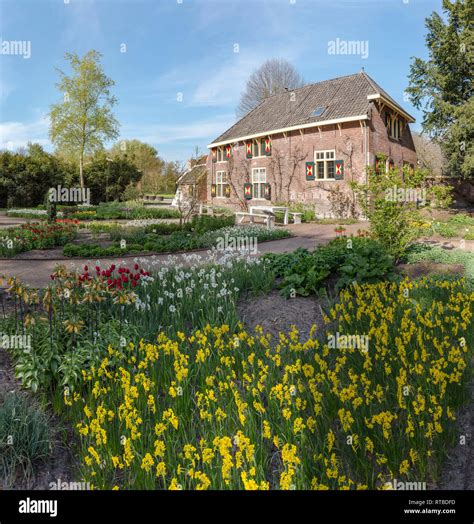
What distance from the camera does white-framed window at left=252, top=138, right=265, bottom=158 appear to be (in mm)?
25691

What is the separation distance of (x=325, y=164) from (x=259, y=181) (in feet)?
16.6

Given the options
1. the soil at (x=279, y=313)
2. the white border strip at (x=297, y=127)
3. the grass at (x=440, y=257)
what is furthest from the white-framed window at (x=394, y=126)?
the soil at (x=279, y=313)

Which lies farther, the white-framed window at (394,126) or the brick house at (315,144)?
the white-framed window at (394,126)

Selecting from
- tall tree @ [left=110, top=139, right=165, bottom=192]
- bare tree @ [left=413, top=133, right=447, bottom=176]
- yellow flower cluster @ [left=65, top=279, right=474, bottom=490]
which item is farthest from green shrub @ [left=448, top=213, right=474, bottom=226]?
tall tree @ [left=110, top=139, right=165, bottom=192]

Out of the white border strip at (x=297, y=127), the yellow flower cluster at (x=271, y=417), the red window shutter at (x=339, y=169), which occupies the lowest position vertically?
the yellow flower cluster at (x=271, y=417)

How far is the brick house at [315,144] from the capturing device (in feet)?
68.1

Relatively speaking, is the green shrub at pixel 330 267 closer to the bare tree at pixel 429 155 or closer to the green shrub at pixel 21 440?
the green shrub at pixel 21 440

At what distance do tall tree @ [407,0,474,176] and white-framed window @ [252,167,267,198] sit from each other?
8.87 meters

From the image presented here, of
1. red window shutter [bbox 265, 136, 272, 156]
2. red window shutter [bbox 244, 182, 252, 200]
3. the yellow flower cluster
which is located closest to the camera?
the yellow flower cluster

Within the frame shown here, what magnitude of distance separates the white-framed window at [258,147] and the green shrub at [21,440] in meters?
23.9

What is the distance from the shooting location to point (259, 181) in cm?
2583

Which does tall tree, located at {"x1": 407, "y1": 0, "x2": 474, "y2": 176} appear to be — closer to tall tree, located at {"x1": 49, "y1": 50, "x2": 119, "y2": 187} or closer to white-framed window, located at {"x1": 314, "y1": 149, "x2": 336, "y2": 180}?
white-framed window, located at {"x1": 314, "y1": 149, "x2": 336, "y2": 180}
